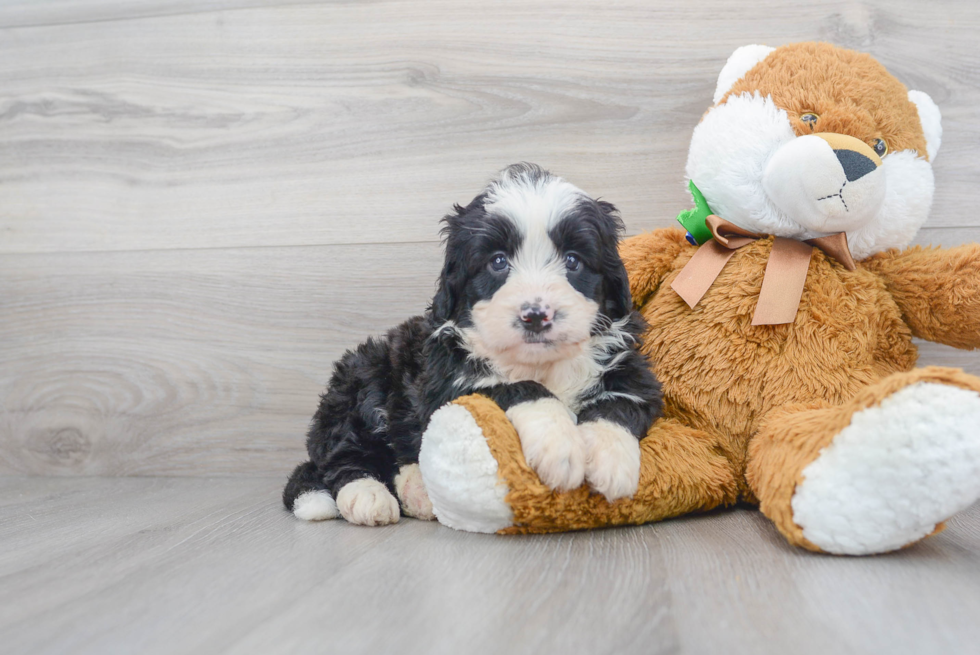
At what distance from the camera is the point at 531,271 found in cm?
138

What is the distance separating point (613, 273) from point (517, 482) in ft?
1.56

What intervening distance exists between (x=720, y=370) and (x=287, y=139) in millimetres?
1431

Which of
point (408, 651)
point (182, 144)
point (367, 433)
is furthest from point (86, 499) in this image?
point (408, 651)

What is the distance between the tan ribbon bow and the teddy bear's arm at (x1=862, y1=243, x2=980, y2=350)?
120 millimetres

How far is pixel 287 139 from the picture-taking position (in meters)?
2.21

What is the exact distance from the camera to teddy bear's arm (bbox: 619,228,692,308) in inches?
65.7

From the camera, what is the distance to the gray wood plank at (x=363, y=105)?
198 cm

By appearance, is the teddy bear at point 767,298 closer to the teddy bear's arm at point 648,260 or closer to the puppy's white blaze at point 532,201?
the teddy bear's arm at point 648,260

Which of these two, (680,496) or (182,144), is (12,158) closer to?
(182,144)

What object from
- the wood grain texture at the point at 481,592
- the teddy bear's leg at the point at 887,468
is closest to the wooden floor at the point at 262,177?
the wood grain texture at the point at 481,592

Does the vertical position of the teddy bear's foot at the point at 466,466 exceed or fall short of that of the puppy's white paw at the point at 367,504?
it exceeds it

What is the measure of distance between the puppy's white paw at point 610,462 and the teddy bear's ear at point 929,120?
100cm

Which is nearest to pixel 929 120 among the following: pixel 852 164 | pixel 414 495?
pixel 852 164

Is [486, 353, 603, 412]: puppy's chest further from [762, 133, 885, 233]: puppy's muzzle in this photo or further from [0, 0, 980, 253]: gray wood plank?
[0, 0, 980, 253]: gray wood plank
